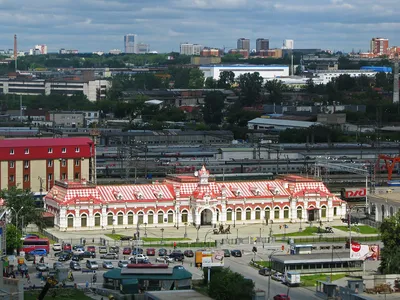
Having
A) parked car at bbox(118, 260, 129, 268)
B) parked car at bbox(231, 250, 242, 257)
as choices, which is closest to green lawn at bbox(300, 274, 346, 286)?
parked car at bbox(231, 250, 242, 257)

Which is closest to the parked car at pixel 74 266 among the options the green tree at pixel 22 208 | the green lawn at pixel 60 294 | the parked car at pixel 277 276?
the green lawn at pixel 60 294

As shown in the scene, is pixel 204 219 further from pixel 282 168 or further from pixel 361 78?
pixel 361 78

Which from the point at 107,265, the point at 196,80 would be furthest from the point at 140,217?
the point at 196,80

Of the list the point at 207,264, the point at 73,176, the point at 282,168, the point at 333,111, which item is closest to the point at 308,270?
the point at 207,264

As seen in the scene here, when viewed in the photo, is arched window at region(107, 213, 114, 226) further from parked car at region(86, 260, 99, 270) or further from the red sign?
the red sign

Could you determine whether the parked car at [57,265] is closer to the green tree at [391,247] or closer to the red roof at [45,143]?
the green tree at [391,247]
